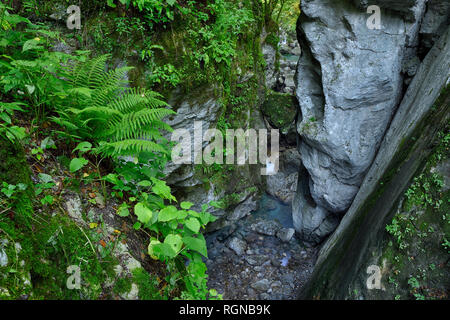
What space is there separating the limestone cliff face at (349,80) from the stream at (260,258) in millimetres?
1648

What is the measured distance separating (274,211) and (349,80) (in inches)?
187

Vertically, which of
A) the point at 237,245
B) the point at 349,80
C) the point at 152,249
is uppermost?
the point at 349,80

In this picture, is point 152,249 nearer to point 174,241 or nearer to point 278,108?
point 174,241

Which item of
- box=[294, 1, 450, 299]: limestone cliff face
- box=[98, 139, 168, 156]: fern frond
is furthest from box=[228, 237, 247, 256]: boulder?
box=[98, 139, 168, 156]: fern frond

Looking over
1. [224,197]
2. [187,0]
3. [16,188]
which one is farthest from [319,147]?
[16,188]

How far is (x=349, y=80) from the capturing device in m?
6.05

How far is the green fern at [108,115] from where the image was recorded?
8.86 feet

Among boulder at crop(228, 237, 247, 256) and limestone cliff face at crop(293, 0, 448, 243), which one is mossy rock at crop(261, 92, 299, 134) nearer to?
limestone cliff face at crop(293, 0, 448, 243)

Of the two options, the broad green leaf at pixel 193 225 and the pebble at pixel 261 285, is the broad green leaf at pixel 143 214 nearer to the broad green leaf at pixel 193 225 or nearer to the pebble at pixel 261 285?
the broad green leaf at pixel 193 225

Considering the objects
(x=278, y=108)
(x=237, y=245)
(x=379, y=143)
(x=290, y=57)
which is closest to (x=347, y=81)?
(x=379, y=143)

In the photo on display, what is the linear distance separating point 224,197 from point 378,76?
4772mm

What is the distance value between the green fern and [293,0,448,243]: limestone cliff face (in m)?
4.60

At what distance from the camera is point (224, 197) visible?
778 cm
